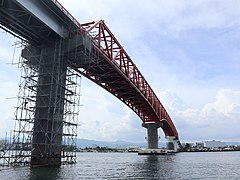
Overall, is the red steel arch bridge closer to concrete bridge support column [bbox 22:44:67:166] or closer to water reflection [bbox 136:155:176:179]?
concrete bridge support column [bbox 22:44:67:166]

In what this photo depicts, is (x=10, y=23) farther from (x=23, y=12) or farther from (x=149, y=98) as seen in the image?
(x=149, y=98)

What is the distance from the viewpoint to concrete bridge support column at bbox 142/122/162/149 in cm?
9081

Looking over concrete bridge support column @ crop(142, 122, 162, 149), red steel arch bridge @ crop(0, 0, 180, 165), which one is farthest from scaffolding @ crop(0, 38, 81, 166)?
concrete bridge support column @ crop(142, 122, 162, 149)

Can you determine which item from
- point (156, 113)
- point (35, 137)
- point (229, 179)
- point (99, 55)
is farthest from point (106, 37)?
point (156, 113)

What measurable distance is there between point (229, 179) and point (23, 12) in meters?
29.4

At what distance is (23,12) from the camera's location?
3109 centimetres

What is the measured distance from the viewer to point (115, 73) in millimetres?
52438

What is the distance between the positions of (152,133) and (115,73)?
150 feet

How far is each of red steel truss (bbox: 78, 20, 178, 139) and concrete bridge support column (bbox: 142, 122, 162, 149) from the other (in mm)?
6680

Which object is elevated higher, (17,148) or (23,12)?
(23,12)

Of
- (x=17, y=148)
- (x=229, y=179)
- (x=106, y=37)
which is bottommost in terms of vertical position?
(x=229, y=179)

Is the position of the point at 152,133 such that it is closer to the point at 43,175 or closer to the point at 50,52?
the point at 50,52

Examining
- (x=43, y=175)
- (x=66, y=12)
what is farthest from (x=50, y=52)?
(x=43, y=175)

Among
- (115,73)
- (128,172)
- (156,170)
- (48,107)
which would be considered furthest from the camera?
(115,73)
